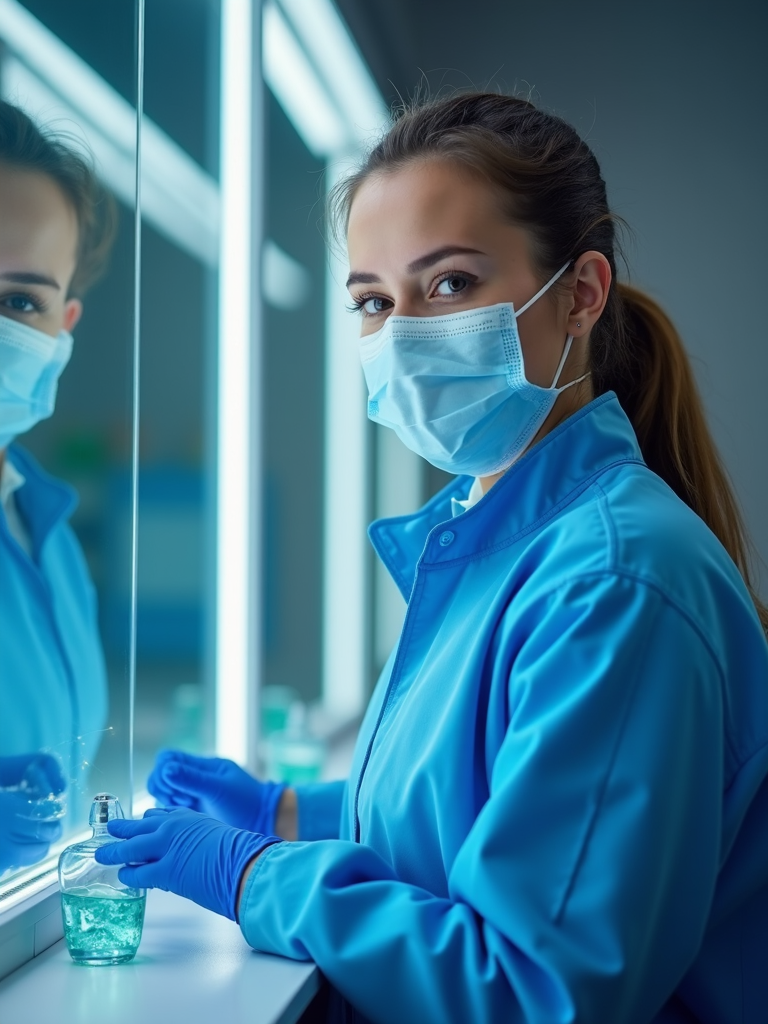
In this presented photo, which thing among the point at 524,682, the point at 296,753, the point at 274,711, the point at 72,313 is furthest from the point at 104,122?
the point at 274,711

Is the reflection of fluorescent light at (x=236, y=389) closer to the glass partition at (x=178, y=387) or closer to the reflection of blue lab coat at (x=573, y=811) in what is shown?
the glass partition at (x=178, y=387)

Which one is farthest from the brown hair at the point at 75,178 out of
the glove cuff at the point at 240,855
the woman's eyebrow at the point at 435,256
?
the glove cuff at the point at 240,855

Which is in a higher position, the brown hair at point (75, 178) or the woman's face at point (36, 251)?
the brown hair at point (75, 178)

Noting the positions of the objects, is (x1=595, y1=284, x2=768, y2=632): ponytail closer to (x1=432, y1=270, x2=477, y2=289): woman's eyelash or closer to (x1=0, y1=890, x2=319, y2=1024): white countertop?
(x1=432, y1=270, x2=477, y2=289): woman's eyelash

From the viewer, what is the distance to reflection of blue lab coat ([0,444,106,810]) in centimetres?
103

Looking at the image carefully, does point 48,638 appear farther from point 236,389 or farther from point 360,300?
point 236,389

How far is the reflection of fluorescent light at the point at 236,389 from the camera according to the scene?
73.5 inches

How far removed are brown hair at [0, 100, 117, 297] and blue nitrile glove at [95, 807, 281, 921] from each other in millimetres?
605

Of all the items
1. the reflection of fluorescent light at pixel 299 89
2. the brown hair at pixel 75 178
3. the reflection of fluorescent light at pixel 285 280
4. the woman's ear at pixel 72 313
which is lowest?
the woman's ear at pixel 72 313

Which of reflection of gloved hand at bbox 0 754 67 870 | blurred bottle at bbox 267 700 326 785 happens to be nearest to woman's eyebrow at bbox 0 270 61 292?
reflection of gloved hand at bbox 0 754 67 870

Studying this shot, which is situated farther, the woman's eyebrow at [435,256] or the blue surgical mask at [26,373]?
the woman's eyebrow at [435,256]

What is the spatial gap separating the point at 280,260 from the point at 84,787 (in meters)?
1.67

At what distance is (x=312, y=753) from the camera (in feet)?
6.43

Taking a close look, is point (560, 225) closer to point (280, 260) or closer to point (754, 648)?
point (754, 648)
